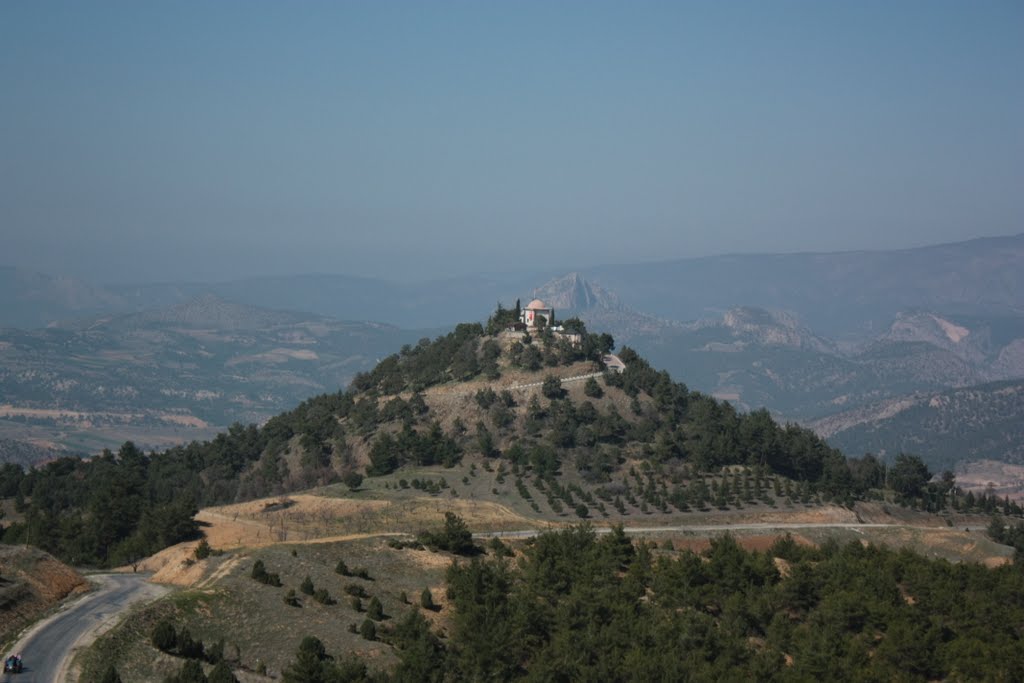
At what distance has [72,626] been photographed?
47.4m

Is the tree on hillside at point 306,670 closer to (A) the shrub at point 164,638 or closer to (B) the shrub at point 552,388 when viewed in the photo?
(A) the shrub at point 164,638

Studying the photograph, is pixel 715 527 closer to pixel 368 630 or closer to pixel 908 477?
pixel 908 477

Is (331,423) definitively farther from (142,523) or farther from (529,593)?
(529,593)

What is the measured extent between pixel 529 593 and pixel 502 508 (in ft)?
89.1

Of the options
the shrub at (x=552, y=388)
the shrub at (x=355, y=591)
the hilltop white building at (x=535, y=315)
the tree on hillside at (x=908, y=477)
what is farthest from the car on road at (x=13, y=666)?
the hilltop white building at (x=535, y=315)

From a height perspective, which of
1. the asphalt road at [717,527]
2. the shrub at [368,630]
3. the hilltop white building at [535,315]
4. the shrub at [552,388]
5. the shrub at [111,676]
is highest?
the hilltop white building at [535,315]

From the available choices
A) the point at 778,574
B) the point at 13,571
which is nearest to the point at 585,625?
the point at 778,574

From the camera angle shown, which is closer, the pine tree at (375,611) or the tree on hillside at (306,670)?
the tree on hillside at (306,670)

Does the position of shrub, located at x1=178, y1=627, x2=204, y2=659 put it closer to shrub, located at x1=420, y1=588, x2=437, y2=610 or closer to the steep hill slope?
the steep hill slope

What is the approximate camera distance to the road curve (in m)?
41.9

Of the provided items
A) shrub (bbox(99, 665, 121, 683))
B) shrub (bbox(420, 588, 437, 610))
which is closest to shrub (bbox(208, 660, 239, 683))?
shrub (bbox(99, 665, 121, 683))

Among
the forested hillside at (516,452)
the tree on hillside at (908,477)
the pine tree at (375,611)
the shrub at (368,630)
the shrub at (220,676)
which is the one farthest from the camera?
the tree on hillside at (908,477)

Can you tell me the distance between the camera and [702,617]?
5256cm

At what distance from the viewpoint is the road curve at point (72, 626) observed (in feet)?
137
